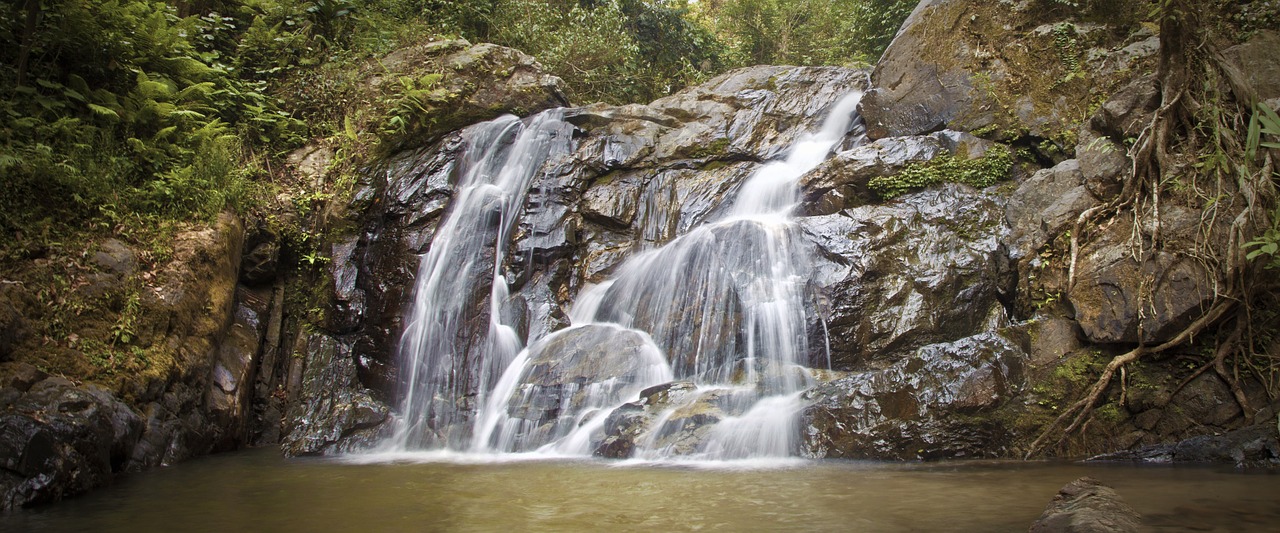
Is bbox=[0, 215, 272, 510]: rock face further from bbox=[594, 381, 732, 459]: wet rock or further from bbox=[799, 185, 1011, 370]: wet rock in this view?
bbox=[799, 185, 1011, 370]: wet rock

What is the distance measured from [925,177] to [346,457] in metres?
7.25

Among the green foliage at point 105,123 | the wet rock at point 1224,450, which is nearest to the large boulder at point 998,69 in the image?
the wet rock at point 1224,450

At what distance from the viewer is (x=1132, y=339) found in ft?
20.2

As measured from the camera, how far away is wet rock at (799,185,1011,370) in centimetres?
725

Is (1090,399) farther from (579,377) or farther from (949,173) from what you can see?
(579,377)

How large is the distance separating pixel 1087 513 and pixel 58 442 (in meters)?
6.46

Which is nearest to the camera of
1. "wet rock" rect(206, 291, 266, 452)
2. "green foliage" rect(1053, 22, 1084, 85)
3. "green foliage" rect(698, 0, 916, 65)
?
"wet rock" rect(206, 291, 266, 452)

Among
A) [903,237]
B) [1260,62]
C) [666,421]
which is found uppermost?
[1260,62]

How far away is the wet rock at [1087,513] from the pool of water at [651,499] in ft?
0.62

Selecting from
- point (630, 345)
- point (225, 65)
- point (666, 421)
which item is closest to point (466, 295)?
point (630, 345)

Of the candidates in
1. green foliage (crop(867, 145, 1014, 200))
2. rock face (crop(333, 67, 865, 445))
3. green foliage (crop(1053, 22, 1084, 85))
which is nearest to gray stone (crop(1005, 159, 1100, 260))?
green foliage (crop(867, 145, 1014, 200))

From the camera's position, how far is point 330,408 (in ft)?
27.1

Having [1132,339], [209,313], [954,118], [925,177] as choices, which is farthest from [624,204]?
[1132,339]

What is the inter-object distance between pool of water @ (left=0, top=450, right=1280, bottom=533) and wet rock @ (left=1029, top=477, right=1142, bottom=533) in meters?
0.19
